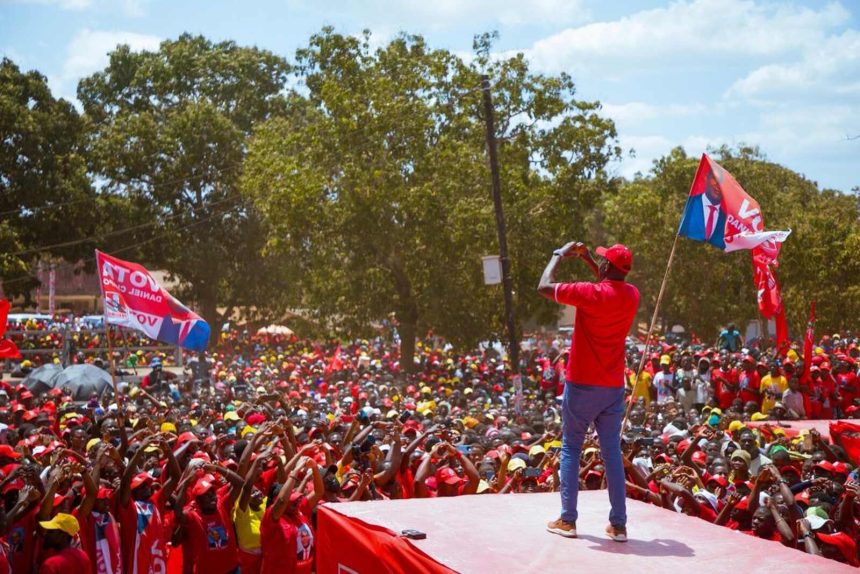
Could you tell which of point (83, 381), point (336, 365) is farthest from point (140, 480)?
A: point (336, 365)

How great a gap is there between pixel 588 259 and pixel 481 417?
10.0 metres

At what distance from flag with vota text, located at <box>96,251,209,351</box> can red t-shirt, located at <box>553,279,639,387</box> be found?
9.95 m

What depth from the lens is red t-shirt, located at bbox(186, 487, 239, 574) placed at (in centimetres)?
789

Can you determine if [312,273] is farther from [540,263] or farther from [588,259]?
[588,259]

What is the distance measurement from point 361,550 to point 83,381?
677 inches

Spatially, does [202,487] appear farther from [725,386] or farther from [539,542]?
[725,386]

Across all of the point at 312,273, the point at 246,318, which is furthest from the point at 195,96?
the point at 312,273

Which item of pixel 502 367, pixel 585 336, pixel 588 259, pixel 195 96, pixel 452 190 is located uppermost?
pixel 195 96

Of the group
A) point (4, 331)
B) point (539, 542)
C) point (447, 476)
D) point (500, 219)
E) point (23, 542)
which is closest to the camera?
point (539, 542)

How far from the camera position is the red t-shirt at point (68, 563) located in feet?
22.7

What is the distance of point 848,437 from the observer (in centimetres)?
1088

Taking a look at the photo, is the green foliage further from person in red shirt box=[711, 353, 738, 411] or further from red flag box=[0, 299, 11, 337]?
red flag box=[0, 299, 11, 337]

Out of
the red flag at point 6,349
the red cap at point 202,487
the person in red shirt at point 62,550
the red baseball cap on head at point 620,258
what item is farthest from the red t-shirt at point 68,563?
the red flag at point 6,349

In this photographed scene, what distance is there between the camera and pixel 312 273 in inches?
1200
